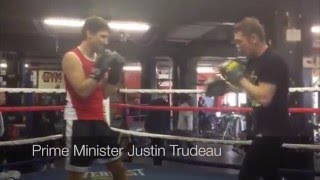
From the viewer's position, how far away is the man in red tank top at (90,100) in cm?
196

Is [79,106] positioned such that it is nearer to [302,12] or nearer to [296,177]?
[296,177]

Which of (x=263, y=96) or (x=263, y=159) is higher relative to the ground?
(x=263, y=96)

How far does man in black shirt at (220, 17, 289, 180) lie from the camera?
1.79m

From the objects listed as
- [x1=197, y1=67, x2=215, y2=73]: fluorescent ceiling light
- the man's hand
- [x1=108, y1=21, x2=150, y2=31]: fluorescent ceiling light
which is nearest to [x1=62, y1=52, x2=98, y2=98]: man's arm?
the man's hand

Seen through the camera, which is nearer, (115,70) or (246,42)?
(246,42)

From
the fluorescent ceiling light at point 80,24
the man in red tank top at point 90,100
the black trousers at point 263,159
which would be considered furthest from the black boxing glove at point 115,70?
the fluorescent ceiling light at point 80,24

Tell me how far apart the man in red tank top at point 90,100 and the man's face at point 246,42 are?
0.64m

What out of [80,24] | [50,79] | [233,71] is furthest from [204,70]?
[233,71]

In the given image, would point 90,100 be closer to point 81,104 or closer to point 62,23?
point 81,104

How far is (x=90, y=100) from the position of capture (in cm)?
208

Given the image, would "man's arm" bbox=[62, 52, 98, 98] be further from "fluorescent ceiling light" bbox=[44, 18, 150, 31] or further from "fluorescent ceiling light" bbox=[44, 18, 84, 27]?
"fluorescent ceiling light" bbox=[44, 18, 84, 27]

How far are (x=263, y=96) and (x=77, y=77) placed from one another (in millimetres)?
914

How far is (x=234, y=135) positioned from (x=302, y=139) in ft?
20.1

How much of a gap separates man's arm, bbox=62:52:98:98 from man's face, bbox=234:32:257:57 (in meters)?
0.74
